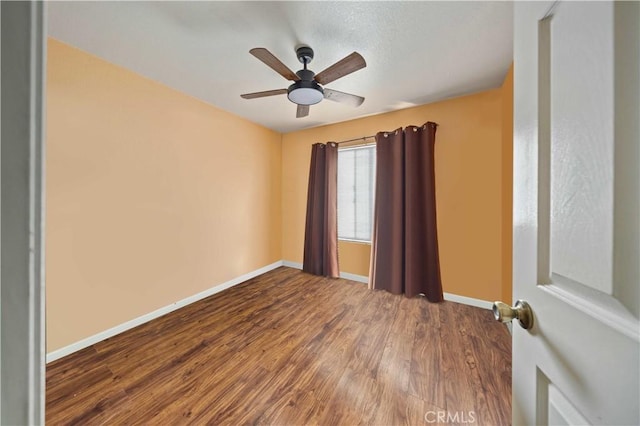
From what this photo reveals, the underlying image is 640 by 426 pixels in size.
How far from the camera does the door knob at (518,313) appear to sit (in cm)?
56

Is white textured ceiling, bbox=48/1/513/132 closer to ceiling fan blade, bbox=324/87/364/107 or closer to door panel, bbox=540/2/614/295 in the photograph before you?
ceiling fan blade, bbox=324/87/364/107

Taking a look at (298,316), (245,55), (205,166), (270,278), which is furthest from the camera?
(270,278)

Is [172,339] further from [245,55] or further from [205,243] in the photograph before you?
[245,55]

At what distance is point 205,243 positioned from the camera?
2750 mm

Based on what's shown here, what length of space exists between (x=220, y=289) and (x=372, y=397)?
2250 millimetres

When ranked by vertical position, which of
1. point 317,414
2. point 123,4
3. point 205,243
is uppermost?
point 123,4

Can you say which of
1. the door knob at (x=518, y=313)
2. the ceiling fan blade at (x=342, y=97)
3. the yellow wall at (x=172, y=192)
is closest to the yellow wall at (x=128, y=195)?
the yellow wall at (x=172, y=192)

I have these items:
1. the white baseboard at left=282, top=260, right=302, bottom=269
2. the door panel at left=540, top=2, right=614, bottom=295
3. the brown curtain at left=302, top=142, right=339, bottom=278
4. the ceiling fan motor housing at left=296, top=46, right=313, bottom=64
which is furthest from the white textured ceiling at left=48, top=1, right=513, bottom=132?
the white baseboard at left=282, top=260, right=302, bottom=269

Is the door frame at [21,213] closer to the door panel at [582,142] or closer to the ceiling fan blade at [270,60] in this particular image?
the door panel at [582,142]

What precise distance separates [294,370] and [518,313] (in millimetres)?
1454

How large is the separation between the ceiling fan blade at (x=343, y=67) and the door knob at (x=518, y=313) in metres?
1.48

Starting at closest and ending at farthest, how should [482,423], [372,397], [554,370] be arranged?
1. [554,370]
2. [482,423]
3. [372,397]

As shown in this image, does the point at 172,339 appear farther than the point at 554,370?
Yes

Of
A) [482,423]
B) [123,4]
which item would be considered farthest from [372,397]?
[123,4]
